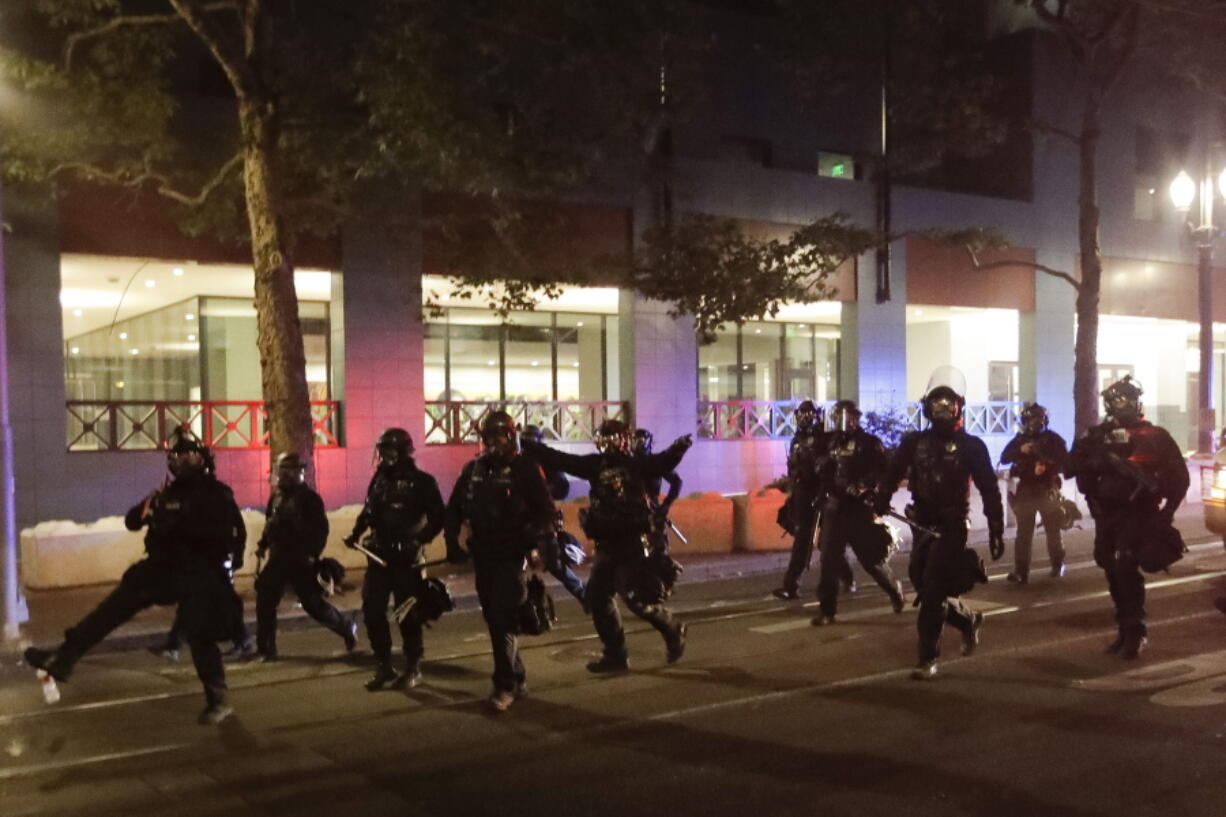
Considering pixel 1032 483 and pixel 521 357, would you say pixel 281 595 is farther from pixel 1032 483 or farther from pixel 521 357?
pixel 521 357

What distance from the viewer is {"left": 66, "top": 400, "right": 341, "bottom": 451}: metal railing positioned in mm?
15961

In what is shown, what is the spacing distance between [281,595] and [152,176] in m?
7.59

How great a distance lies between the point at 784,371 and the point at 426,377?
30.9ft

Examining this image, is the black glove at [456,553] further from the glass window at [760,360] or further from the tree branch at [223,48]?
the glass window at [760,360]

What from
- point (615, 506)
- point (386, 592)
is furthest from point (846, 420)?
point (386, 592)

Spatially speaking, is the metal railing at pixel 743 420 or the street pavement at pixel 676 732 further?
the metal railing at pixel 743 420

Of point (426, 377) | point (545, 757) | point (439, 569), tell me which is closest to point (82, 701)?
point (545, 757)

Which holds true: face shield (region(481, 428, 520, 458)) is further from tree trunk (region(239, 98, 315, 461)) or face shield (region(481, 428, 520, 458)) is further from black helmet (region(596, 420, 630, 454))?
tree trunk (region(239, 98, 315, 461))

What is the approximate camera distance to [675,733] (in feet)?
20.9

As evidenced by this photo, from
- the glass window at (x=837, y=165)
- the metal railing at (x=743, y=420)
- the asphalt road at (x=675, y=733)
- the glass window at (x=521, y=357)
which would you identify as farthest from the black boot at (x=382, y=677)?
the glass window at (x=837, y=165)

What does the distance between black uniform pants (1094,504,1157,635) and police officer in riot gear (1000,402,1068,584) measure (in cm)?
331

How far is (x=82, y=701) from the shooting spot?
761 cm

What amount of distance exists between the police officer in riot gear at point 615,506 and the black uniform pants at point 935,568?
169cm

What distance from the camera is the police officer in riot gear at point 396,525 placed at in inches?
287
